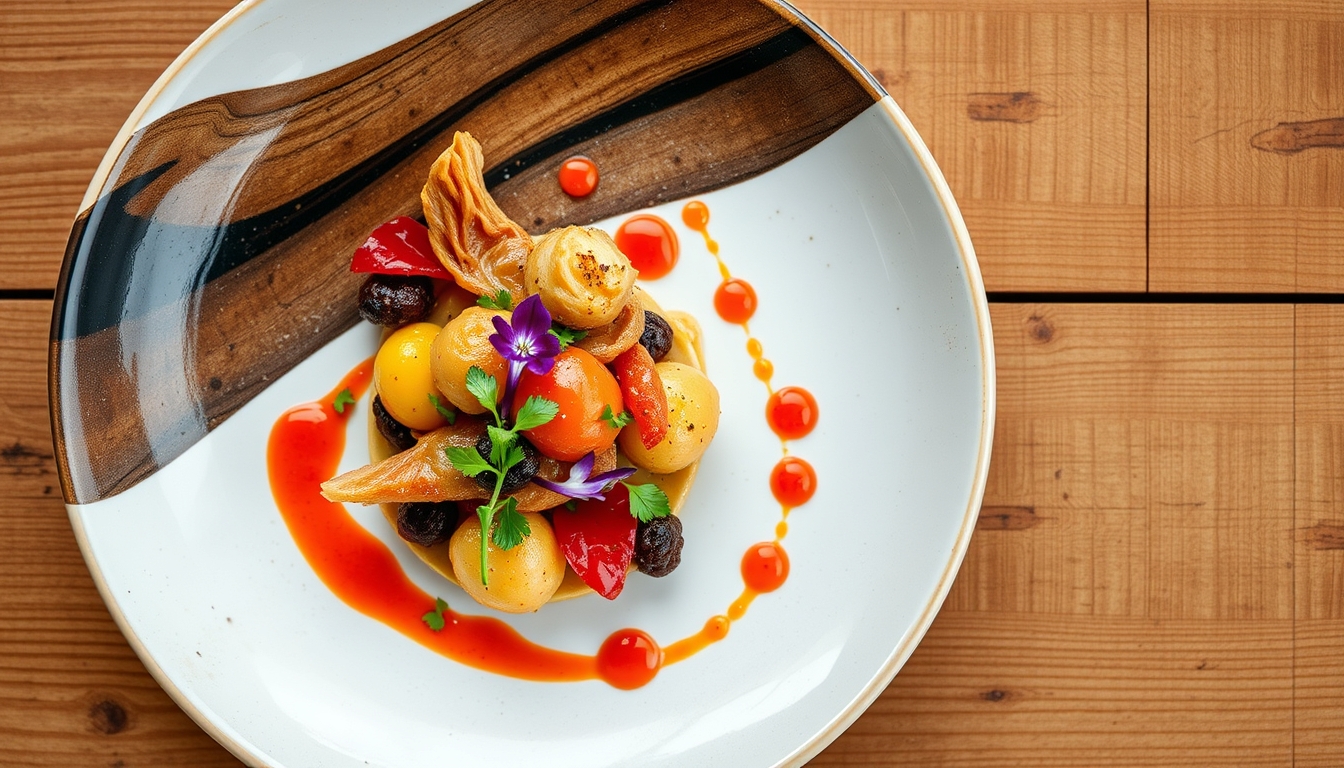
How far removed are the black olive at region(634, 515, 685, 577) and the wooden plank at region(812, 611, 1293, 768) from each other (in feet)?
2.47

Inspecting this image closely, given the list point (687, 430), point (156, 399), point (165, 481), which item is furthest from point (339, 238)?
point (687, 430)

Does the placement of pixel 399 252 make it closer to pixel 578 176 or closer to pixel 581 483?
pixel 578 176

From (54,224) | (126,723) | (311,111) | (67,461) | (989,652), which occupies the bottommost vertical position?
(989,652)

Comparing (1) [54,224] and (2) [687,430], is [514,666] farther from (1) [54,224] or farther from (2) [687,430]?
(1) [54,224]

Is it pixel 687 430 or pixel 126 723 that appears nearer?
pixel 687 430

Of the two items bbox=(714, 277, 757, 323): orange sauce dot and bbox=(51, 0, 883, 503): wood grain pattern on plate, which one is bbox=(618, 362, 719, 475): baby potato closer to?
bbox=(714, 277, 757, 323): orange sauce dot

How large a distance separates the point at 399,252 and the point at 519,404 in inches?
23.0

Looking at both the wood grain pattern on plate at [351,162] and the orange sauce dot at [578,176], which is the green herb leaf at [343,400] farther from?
the orange sauce dot at [578,176]

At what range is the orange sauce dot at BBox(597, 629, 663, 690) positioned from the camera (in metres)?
2.05

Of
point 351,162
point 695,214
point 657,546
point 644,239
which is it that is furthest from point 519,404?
point 351,162

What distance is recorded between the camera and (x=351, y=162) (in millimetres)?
2068

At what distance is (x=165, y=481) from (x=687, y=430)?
1.32 meters

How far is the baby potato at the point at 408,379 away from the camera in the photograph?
6.16 ft

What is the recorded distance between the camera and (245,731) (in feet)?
6.49
